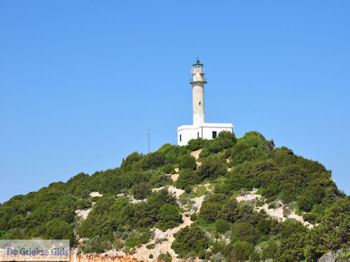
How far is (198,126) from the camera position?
238 feet

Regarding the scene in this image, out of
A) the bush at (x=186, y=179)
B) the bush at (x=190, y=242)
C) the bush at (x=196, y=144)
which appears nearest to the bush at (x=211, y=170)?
the bush at (x=186, y=179)

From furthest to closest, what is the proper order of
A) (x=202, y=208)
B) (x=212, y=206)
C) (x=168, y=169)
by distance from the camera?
(x=168, y=169) → (x=202, y=208) → (x=212, y=206)

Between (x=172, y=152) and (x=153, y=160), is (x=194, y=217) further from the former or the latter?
(x=172, y=152)

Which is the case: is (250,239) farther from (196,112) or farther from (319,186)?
(196,112)

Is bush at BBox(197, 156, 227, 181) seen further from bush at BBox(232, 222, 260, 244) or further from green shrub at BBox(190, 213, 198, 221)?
bush at BBox(232, 222, 260, 244)

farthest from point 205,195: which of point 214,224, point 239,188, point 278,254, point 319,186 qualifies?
point 278,254

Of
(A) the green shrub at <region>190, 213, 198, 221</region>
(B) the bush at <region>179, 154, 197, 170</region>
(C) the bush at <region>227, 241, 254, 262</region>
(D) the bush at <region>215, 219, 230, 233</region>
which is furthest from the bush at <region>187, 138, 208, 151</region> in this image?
(C) the bush at <region>227, 241, 254, 262</region>

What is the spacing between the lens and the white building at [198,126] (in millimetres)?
72500

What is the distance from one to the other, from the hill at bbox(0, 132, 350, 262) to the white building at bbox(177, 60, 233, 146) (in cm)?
199

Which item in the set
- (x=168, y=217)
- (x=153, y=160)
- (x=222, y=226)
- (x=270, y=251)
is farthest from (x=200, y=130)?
(x=270, y=251)

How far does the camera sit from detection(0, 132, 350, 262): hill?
4403 centimetres

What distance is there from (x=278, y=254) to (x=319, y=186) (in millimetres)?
13533

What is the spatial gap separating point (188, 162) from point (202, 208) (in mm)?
12187

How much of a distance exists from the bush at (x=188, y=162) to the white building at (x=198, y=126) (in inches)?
289
